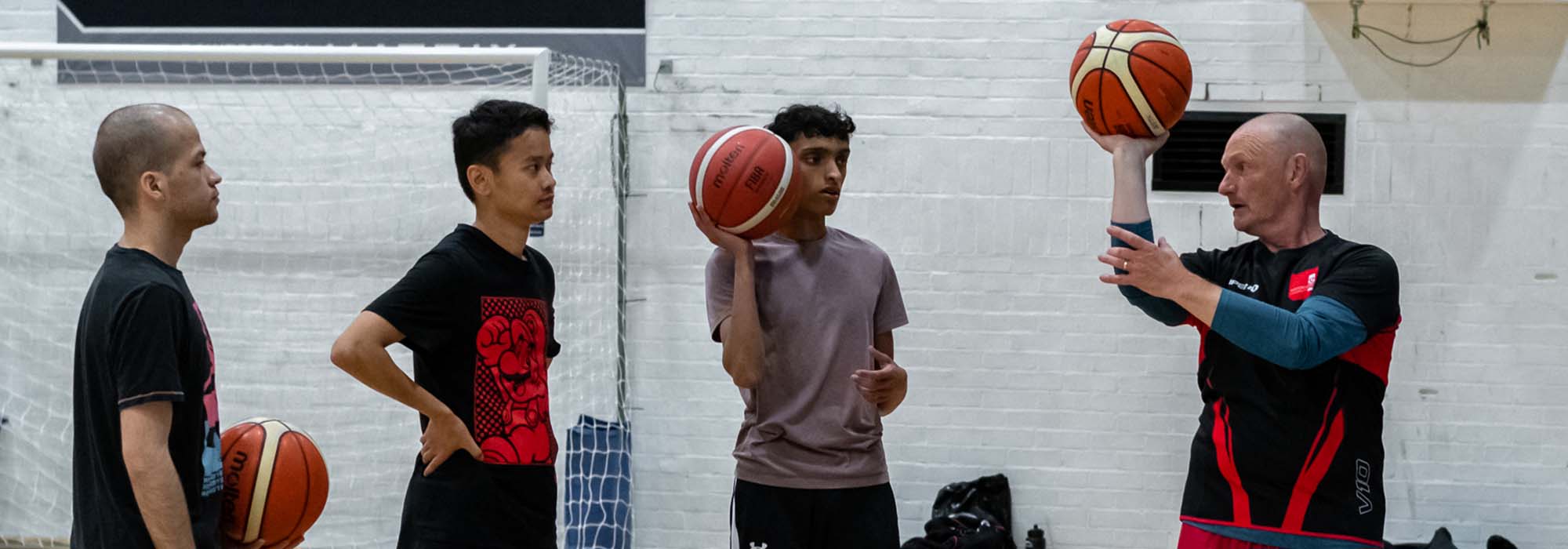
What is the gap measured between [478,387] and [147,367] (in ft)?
2.20

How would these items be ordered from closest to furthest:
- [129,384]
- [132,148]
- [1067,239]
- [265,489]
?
[129,384] < [132,148] < [265,489] < [1067,239]

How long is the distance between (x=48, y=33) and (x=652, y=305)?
3.05m

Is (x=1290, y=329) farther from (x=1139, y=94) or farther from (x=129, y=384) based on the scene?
(x=129, y=384)

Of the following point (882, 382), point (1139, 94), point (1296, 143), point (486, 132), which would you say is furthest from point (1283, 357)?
point (486, 132)

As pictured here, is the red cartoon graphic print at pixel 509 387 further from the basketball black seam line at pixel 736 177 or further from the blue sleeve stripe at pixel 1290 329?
the blue sleeve stripe at pixel 1290 329

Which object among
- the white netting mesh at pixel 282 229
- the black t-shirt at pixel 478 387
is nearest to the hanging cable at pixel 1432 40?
the white netting mesh at pixel 282 229

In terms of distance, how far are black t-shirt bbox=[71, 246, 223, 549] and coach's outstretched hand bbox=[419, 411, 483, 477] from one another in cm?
43

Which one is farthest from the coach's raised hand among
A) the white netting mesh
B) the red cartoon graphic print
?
the white netting mesh

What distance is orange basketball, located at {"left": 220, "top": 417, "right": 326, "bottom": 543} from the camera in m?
2.50

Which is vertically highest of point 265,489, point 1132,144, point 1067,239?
point 1132,144

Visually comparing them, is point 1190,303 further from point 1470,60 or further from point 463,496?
point 1470,60

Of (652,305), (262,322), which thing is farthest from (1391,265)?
(262,322)

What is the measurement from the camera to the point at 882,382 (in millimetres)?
2965

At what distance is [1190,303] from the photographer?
2498 millimetres
